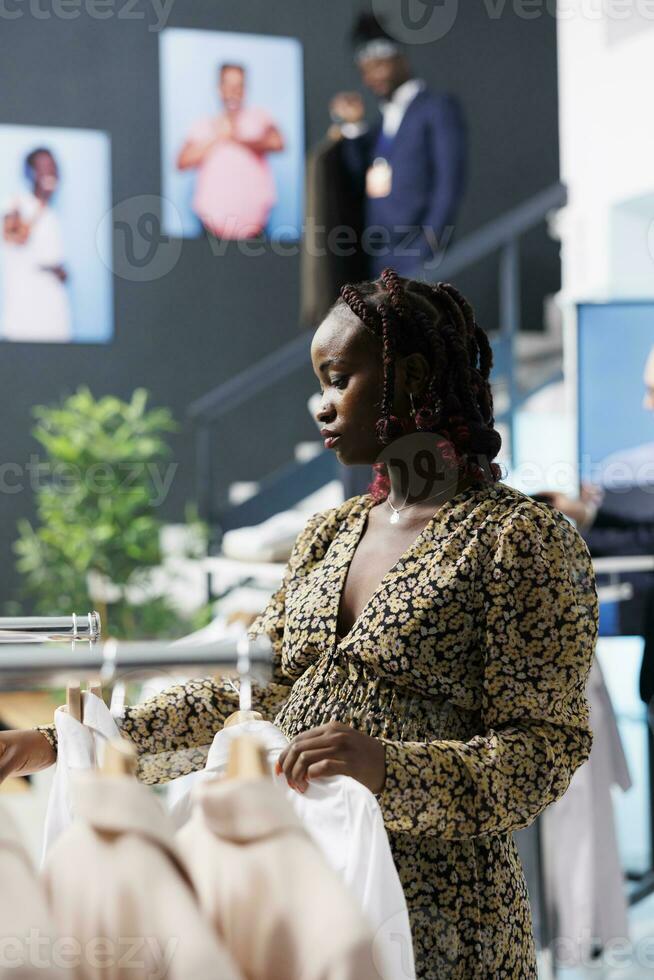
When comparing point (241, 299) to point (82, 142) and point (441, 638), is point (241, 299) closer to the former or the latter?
point (82, 142)

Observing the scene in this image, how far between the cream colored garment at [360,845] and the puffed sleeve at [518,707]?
7cm

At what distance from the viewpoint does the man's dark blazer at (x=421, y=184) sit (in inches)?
236

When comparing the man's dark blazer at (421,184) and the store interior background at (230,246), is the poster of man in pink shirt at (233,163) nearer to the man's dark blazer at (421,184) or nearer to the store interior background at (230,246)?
the store interior background at (230,246)

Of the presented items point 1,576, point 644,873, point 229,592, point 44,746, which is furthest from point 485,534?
point 1,576

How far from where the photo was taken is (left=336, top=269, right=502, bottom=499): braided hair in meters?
1.35

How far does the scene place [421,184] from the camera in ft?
20.2

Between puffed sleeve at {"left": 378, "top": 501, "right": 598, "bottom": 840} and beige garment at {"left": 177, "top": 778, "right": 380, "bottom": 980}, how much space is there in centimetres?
31

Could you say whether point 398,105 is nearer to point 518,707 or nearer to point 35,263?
point 35,263

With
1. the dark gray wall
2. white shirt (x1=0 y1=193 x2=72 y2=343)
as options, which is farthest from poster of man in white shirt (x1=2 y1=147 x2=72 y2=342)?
the dark gray wall

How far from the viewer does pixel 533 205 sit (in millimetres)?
5602

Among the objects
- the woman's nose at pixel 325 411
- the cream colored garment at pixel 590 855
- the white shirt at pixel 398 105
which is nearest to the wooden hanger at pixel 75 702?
the woman's nose at pixel 325 411

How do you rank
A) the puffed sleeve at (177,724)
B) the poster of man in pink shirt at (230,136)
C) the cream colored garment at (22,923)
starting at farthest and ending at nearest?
the poster of man in pink shirt at (230,136), the puffed sleeve at (177,724), the cream colored garment at (22,923)

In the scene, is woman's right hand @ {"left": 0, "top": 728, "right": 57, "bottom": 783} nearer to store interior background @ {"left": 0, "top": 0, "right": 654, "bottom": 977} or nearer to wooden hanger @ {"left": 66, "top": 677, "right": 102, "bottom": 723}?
wooden hanger @ {"left": 66, "top": 677, "right": 102, "bottom": 723}

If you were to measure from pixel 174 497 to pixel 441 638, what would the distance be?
6.05 metres
